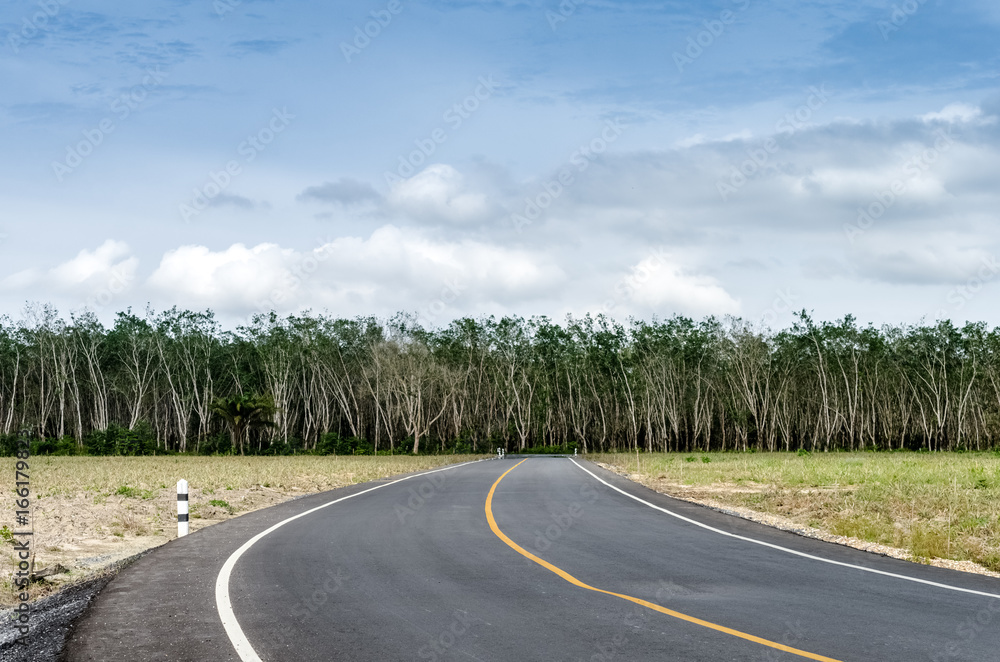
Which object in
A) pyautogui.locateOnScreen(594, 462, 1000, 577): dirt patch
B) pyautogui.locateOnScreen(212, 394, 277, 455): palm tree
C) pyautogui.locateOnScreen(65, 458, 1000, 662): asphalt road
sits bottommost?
pyautogui.locateOnScreen(594, 462, 1000, 577): dirt patch

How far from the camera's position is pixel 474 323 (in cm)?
9088

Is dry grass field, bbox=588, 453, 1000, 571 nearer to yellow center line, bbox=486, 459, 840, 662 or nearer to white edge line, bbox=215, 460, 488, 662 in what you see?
yellow center line, bbox=486, 459, 840, 662

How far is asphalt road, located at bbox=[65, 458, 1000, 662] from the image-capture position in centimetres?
704

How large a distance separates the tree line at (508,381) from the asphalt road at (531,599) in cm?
6311

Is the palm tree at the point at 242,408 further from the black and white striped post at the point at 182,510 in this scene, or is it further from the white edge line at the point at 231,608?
the white edge line at the point at 231,608

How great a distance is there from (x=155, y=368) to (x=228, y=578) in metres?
82.8

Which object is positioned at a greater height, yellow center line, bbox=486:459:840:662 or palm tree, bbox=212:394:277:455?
palm tree, bbox=212:394:277:455

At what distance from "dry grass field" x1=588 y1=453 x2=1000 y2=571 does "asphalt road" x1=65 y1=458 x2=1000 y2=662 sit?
1597mm

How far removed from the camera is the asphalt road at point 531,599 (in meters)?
7.04

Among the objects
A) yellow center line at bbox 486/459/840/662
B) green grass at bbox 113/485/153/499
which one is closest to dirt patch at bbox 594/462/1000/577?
yellow center line at bbox 486/459/840/662

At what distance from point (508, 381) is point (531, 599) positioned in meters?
79.3

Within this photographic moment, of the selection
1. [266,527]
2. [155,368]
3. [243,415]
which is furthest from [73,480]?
[155,368]

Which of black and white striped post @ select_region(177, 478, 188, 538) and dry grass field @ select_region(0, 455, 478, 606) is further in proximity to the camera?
black and white striped post @ select_region(177, 478, 188, 538)

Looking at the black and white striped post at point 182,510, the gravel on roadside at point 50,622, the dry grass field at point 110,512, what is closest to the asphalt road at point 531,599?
the gravel on roadside at point 50,622
